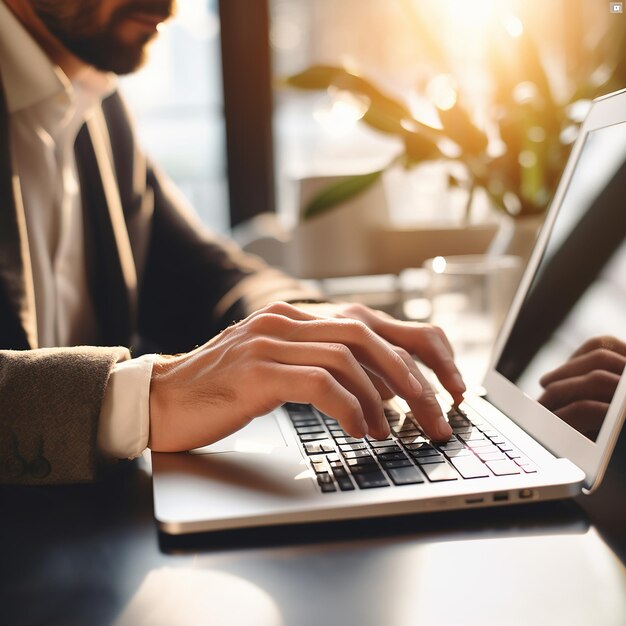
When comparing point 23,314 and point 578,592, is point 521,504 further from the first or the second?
point 23,314

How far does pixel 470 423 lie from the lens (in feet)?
1.72

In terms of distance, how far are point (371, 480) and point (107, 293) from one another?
705 millimetres

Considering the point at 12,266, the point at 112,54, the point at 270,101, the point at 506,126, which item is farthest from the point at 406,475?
the point at 270,101

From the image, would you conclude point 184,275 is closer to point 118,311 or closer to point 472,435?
point 118,311

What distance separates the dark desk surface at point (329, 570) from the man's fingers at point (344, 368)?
8 centimetres

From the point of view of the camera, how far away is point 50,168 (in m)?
0.97

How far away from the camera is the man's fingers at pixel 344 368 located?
46cm

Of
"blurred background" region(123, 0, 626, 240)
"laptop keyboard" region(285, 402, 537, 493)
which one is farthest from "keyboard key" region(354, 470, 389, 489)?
"blurred background" region(123, 0, 626, 240)

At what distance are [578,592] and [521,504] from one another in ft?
0.30

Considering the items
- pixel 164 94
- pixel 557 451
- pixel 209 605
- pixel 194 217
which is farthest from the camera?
pixel 164 94

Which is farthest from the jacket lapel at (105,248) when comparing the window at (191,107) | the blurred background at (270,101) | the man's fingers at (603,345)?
the window at (191,107)

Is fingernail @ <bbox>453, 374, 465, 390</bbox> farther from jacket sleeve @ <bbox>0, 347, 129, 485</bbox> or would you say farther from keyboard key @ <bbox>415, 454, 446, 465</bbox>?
jacket sleeve @ <bbox>0, 347, 129, 485</bbox>

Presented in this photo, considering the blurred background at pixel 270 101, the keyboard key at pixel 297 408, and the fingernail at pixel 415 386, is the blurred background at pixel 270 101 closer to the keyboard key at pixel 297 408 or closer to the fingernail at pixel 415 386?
the keyboard key at pixel 297 408

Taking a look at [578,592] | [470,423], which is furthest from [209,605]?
[470,423]
